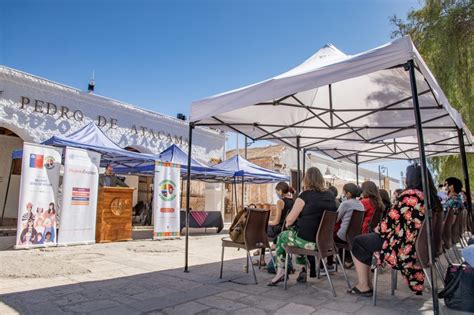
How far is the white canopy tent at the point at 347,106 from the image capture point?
9.57ft

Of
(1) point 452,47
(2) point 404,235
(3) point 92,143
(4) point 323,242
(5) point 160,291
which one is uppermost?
(1) point 452,47

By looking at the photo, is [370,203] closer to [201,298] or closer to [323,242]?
[323,242]

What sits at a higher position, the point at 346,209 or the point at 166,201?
the point at 166,201

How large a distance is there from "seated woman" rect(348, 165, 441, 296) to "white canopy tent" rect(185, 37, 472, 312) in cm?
39

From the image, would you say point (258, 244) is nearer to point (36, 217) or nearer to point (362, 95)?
point (362, 95)

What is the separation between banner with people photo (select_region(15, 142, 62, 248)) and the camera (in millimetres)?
6008

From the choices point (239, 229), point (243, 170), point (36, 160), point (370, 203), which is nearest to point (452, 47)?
point (370, 203)

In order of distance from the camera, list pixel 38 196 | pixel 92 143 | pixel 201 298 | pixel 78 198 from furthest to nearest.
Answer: pixel 92 143, pixel 78 198, pixel 38 196, pixel 201 298

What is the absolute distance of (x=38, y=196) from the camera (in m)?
6.24

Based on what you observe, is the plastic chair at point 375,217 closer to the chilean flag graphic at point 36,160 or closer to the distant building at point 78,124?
the chilean flag graphic at point 36,160

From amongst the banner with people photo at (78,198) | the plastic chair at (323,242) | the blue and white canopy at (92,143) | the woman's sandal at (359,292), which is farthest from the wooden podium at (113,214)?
the woman's sandal at (359,292)

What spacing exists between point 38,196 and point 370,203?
5.80 meters

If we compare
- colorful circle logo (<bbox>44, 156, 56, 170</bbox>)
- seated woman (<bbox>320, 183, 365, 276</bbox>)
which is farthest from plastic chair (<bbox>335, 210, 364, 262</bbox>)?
colorful circle logo (<bbox>44, 156, 56, 170</bbox>)

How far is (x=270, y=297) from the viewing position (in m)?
3.33
